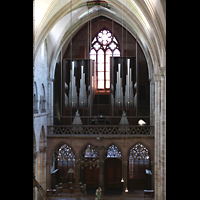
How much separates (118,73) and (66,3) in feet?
18.0

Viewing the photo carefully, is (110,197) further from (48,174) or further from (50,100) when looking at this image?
(50,100)

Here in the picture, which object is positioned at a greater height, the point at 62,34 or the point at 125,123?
the point at 62,34

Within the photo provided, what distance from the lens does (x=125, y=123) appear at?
17266 millimetres

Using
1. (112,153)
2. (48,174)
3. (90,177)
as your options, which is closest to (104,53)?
(112,153)

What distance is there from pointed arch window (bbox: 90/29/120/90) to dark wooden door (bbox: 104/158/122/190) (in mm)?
4425

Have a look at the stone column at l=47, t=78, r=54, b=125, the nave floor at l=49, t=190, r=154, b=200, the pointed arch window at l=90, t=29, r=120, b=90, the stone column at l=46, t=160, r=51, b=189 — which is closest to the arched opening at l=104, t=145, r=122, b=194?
the nave floor at l=49, t=190, r=154, b=200

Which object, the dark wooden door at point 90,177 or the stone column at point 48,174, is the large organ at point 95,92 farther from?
the dark wooden door at point 90,177

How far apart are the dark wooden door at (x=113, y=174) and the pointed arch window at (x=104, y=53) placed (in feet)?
14.5

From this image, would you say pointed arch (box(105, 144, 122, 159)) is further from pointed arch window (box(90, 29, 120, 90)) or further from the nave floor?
pointed arch window (box(90, 29, 120, 90))

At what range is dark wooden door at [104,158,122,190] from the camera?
18219mm

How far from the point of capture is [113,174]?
18422mm
